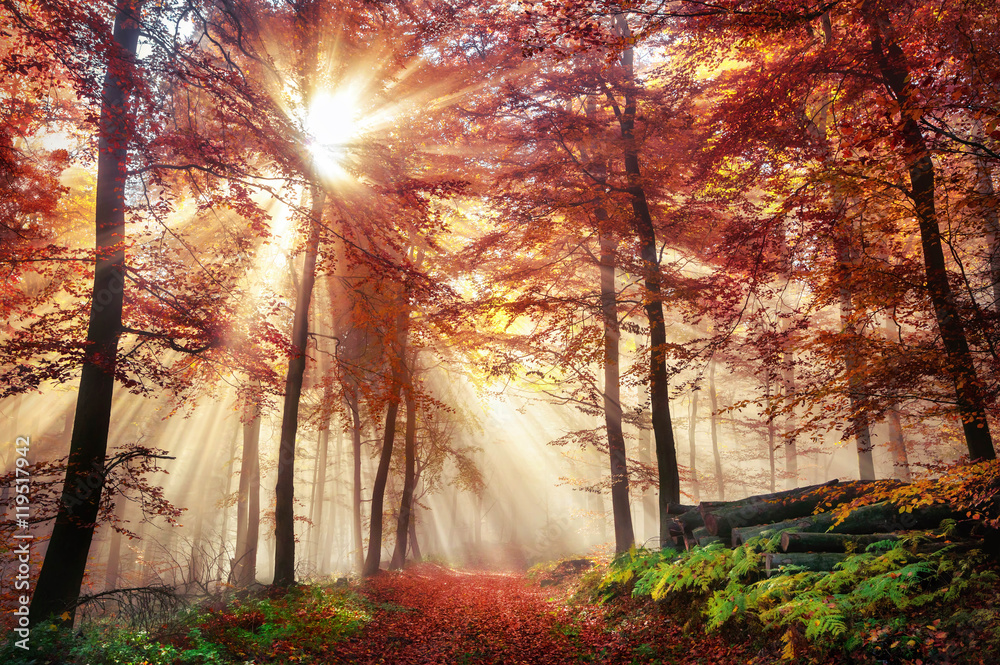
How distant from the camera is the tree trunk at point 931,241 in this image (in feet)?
19.1

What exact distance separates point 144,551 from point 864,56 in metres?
41.2

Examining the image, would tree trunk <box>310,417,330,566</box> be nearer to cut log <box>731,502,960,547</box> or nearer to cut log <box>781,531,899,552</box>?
cut log <box>731,502,960,547</box>

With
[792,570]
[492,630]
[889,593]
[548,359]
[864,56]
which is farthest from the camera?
[548,359]

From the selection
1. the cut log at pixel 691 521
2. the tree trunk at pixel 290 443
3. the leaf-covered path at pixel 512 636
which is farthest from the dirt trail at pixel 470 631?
the cut log at pixel 691 521

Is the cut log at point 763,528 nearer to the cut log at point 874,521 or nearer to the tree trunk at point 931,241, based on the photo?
the cut log at point 874,521

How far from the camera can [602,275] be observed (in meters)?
13.9

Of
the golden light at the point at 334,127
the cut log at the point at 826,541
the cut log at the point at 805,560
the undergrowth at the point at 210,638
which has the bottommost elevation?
the undergrowth at the point at 210,638

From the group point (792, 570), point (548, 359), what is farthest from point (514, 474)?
point (792, 570)

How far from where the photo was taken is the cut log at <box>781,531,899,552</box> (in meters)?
6.61

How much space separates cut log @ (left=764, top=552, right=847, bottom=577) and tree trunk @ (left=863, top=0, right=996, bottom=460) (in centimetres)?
217

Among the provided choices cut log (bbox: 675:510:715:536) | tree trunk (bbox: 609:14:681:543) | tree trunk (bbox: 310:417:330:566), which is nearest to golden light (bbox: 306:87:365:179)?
tree trunk (bbox: 609:14:681:543)

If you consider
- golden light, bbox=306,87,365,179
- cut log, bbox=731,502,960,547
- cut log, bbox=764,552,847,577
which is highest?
golden light, bbox=306,87,365,179

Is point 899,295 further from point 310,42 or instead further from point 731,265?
point 310,42

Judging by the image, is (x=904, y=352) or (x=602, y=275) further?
(x=602, y=275)
